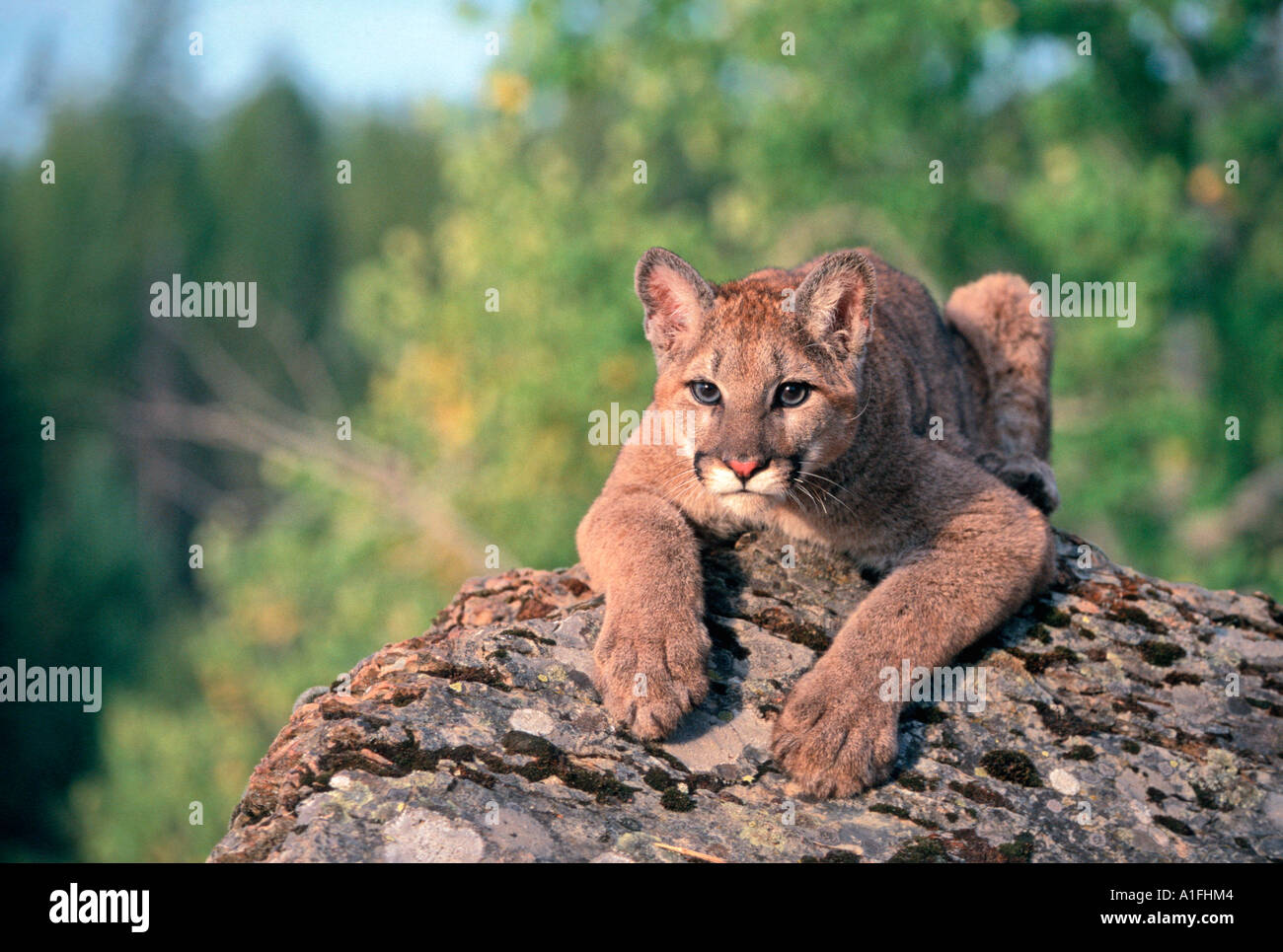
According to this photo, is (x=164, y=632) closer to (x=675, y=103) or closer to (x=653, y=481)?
(x=675, y=103)

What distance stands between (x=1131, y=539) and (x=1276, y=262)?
5783 mm

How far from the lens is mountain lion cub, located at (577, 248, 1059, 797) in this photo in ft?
16.5

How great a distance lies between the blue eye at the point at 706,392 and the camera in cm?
611

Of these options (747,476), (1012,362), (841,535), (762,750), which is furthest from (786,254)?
(762,750)

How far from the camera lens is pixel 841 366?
6.25m

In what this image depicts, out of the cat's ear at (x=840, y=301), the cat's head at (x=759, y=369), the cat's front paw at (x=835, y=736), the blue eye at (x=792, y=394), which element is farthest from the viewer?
the cat's ear at (x=840, y=301)

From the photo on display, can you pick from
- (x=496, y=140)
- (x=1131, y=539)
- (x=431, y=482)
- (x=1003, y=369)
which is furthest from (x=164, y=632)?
(x=1003, y=369)

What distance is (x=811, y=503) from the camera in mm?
6191

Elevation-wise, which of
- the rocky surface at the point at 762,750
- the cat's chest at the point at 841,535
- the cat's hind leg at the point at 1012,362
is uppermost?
the cat's hind leg at the point at 1012,362

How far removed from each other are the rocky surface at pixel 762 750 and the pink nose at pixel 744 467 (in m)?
0.62

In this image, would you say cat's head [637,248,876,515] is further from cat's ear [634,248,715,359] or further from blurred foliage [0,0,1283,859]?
blurred foliage [0,0,1283,859]

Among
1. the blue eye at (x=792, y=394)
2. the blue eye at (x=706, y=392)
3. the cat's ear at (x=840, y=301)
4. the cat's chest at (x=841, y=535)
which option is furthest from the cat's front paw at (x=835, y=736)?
the cat's ear at (x=840, y=301)

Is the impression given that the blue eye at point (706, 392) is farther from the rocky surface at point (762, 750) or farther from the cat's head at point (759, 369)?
the rocky surface at point (762, 750)

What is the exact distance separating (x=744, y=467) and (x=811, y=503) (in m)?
0.71
